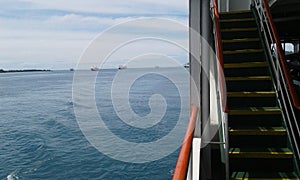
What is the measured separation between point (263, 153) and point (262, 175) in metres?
0.16

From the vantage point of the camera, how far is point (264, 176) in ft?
6.37

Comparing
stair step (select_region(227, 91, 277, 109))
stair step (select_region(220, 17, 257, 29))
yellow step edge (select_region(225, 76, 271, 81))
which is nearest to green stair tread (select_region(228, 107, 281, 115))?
stair step (select_region(227, 91, 277, 109))

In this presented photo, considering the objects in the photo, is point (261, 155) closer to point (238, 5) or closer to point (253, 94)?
point (253, 94)

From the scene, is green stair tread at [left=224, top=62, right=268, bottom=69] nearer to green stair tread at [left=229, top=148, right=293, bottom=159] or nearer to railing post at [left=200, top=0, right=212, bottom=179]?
railing post at [left=200, top=0, right=212, bottom=179]

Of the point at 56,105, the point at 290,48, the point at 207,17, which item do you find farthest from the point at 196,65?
the point at 56,105

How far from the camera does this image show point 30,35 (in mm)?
52469

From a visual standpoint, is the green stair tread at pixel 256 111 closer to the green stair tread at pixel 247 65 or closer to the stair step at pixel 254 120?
the stair step at pixel 254 120

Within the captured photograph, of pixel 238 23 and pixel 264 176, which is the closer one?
pixel 264 176

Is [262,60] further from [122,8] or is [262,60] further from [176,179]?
[122,8]

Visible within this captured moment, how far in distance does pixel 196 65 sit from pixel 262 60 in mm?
933

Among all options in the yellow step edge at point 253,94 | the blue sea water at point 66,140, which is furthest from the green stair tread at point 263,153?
the blue sea water at point 66,140

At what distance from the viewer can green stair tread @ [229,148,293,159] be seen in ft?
6.56

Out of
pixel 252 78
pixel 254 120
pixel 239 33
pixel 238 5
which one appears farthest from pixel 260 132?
pixel 238 5

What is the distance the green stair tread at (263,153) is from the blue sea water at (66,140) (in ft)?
41.2
